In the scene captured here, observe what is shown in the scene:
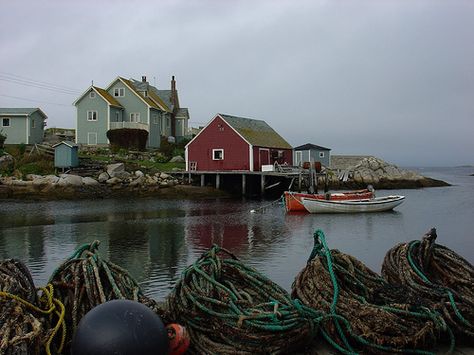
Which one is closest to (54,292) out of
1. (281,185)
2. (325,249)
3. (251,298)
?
(251,298)

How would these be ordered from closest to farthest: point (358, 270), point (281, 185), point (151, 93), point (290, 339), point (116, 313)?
point (116, 313) < point (290, 339) < point (358, 270) < point (281, 185) < point (151, 93)

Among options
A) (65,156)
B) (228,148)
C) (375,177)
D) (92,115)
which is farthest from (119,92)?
(375,177)

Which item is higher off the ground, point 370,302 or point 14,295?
point 14,295

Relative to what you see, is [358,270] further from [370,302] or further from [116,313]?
[116,313]

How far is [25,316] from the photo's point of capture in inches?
190

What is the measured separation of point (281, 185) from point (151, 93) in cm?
2202

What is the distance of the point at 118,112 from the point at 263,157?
58.6 ft

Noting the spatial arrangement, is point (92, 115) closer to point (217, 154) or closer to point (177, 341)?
point (217, 154)

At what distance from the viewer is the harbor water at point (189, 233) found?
1480 cm

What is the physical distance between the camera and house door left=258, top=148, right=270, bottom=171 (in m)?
45.3

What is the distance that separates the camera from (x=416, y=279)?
693cm

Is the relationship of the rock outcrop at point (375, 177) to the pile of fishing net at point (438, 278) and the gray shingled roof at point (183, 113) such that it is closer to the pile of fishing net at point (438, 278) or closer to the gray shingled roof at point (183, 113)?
the gray shingled roof at point (183, 113)

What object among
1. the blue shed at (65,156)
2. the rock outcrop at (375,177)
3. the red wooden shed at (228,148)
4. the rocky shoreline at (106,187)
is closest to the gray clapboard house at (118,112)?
the blue shed at (65,156)

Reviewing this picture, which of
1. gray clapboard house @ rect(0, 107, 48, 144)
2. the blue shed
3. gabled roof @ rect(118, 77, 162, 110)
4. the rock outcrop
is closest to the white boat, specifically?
the blue shed
